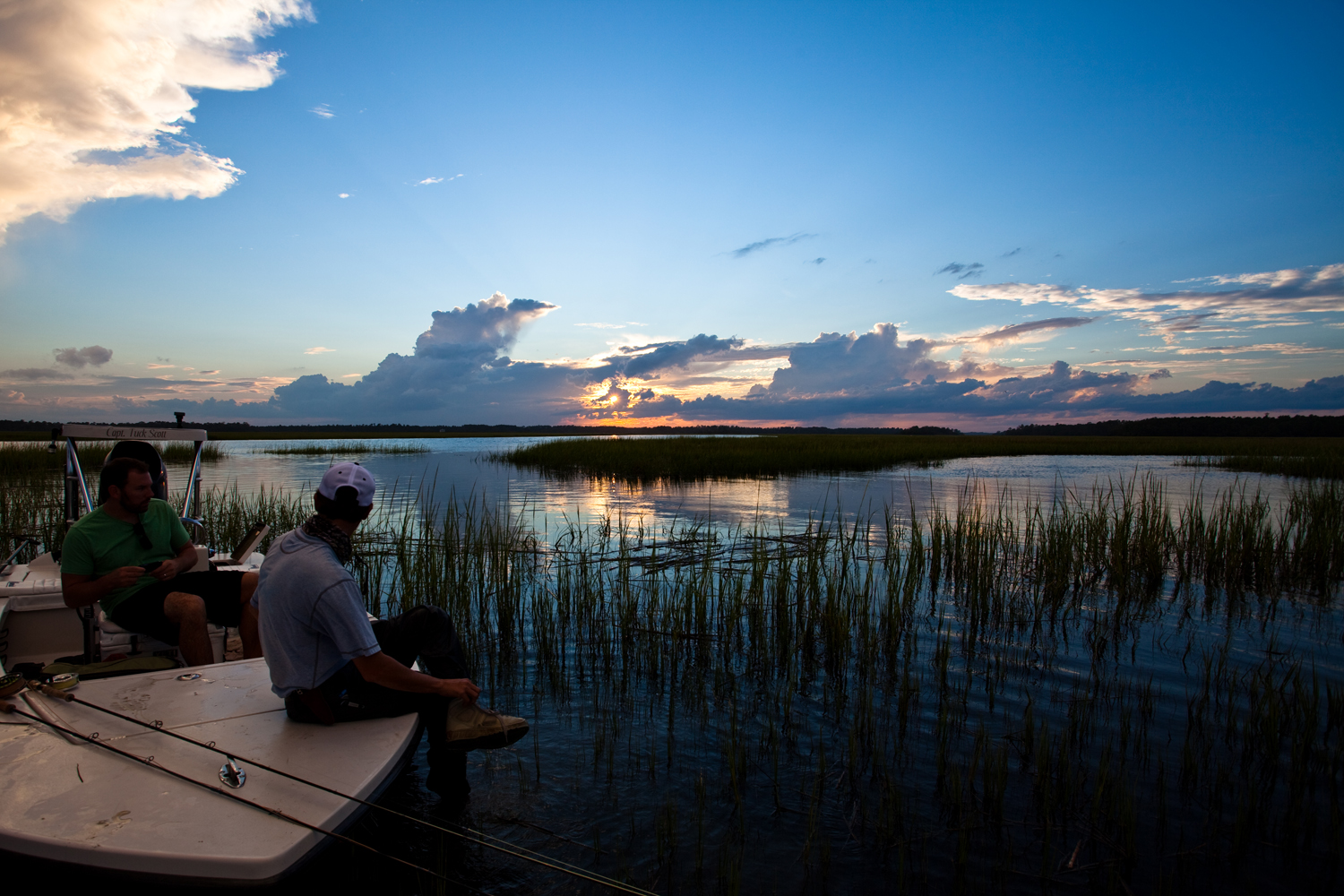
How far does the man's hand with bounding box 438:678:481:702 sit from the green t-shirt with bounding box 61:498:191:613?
2.98m

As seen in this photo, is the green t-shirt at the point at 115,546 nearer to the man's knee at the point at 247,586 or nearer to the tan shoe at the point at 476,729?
the man's knee at the point at 247,586

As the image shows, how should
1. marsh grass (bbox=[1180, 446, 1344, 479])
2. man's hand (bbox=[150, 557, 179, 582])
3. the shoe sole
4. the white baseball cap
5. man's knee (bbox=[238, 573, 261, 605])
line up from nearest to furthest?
the white baseball cap, the shoe sole, man's hand (bbox=[150, 557, 179, 582]), man's knee (bbox=[238, 573, 261, 605]), marsh grass (bbox=[1180, 446, 1344, 479])

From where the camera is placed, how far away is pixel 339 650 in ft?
10.6

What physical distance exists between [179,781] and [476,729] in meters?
1.31

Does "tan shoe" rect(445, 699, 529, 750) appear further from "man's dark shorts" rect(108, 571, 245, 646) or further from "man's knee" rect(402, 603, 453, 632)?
"man's dark shorts" rect(108, 571, 245, 646)

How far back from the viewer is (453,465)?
36156 mm

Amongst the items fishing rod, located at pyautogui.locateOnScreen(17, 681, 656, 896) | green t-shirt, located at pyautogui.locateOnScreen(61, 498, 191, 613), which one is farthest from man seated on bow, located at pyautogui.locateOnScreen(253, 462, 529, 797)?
green t-shirt, located at pyautogui.locateOnScreen(61, 498, 191, 613)

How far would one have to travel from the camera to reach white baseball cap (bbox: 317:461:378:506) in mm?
3289

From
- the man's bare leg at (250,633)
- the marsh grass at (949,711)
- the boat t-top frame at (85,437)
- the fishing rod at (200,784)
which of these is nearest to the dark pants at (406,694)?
the fishing rod at (200,784)

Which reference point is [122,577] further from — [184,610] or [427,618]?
[427,618]


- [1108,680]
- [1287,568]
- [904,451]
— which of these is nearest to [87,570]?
[1108,680]

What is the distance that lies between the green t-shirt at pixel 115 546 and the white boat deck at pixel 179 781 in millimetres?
1278

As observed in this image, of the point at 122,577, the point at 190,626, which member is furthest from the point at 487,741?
the point at 122,577

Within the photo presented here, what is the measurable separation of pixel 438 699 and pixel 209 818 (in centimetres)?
117
